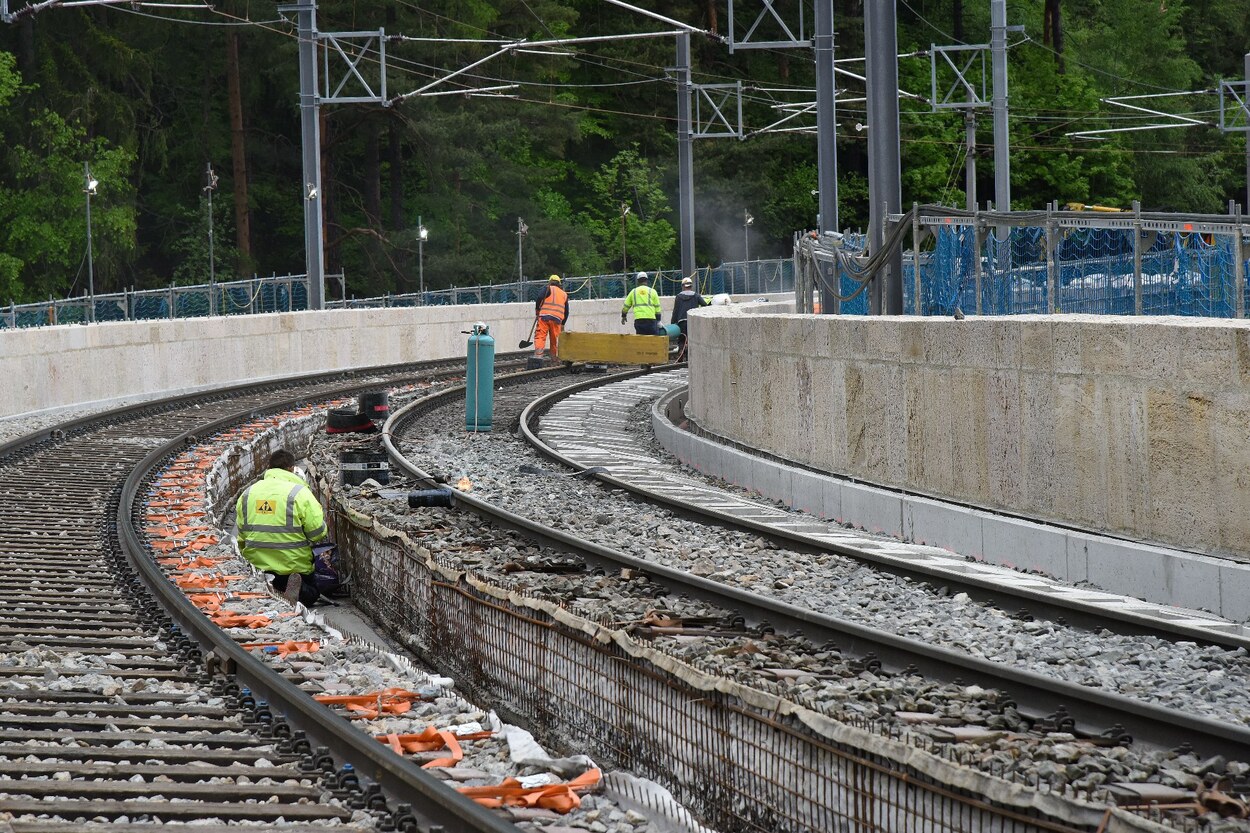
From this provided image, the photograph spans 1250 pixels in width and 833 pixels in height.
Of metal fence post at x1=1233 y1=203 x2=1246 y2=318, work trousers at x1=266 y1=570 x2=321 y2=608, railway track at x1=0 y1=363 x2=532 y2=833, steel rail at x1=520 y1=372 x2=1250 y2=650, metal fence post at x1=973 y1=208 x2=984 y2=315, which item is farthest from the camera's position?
metal fence post at x1=973 y1=208 x2=984 y2=315

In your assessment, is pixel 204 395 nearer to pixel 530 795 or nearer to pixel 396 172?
pixel 530 795

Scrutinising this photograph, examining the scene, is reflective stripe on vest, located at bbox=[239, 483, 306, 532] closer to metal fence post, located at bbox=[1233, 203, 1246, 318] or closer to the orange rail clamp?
the orange rail clamp

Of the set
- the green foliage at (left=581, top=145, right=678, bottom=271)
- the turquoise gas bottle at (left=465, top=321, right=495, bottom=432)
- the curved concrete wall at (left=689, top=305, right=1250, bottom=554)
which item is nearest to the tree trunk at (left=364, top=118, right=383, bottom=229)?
the green foliage at (left=581, top=145, right=678, bottom=271)

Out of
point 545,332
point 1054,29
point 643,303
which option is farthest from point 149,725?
point 1054,29

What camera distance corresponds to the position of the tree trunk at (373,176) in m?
62.1

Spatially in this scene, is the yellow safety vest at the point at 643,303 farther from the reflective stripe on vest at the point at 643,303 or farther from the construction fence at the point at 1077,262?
the construction fence at the point at 1077,262

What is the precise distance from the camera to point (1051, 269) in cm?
1394

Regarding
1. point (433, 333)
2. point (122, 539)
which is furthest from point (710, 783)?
point (433, 333)

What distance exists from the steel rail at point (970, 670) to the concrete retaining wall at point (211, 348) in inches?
583

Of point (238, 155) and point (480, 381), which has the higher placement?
point (238, 155)

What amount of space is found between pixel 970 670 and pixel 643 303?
25.1m

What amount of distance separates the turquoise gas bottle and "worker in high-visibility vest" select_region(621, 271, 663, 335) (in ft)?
32.6

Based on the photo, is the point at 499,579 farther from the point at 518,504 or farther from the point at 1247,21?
the point at 1247,21

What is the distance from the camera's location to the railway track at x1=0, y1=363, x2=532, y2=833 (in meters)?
6.13
